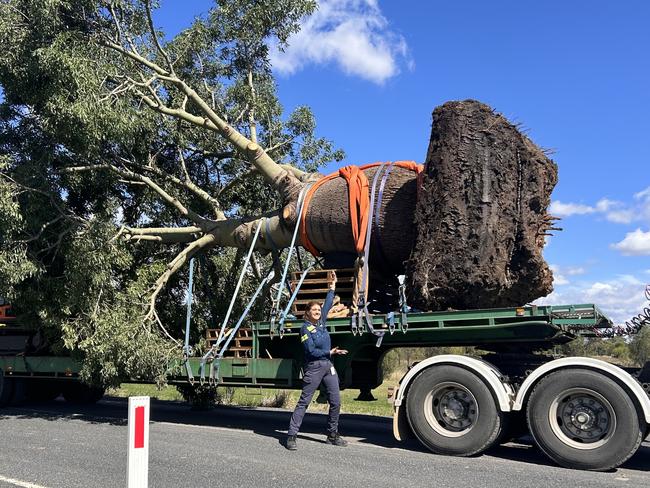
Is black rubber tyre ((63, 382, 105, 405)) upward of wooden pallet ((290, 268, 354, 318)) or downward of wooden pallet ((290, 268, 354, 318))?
downward

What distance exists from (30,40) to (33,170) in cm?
198

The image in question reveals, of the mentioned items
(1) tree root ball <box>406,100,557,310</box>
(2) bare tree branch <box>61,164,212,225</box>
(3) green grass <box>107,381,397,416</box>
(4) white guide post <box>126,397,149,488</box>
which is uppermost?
(2) bare tree branch <box>61,164,212,225</box>

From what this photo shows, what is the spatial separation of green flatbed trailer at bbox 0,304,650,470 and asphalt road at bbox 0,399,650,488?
265mm

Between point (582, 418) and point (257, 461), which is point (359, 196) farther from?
point (582, 418)

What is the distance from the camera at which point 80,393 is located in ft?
44.5

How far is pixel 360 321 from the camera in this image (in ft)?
25.8

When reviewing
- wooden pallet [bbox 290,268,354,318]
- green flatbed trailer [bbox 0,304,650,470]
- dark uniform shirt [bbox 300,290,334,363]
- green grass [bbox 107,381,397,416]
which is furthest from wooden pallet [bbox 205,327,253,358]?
green grass [bbox 107,381,397,416]

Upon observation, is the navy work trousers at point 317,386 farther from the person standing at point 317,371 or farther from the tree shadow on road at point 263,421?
the tree shadow on road at point 263,421

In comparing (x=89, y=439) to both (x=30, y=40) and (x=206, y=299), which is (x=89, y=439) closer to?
(x=206, y=299)

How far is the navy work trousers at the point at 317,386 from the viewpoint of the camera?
24.5 ft


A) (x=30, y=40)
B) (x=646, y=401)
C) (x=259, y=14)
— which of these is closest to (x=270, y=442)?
(x=646, y=401)

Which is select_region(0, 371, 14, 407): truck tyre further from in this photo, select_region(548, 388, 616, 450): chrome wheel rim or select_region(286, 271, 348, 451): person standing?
select_region(548, 388, 616, 450): chrome wheel rim

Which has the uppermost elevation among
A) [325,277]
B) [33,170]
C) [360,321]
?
[33,170]

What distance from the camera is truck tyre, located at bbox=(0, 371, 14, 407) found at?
12.0 metres
